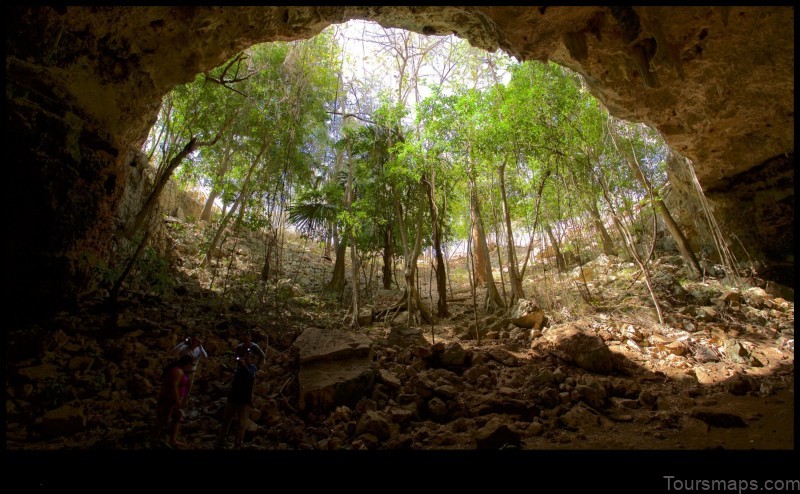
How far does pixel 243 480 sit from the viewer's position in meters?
2.92

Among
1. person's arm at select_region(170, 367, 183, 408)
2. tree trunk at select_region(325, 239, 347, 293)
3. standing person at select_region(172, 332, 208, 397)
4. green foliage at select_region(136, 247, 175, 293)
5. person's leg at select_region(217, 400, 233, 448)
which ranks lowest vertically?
person's leg at select_region(217, 400, 233, 448)

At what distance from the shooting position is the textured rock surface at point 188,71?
14.1ft

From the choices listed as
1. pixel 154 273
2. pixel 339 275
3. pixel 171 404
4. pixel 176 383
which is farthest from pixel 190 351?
pixel 339 275

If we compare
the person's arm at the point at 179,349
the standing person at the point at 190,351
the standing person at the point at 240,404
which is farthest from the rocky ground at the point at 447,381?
the person's arm at the point at 179,349

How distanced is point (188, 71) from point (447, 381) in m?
6.26

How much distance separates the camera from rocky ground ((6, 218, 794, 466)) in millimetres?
3535

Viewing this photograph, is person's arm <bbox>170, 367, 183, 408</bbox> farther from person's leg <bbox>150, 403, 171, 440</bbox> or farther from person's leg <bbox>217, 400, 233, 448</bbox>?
person's leg <bbox>217, 400, 233, 448</bbox>

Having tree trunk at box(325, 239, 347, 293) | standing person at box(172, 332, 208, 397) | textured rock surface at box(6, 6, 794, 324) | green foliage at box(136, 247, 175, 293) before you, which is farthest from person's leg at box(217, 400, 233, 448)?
tree trunk at box(325, 239, 347, 293)

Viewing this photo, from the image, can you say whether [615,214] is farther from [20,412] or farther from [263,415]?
[20,412]

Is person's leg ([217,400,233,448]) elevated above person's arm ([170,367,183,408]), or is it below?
below

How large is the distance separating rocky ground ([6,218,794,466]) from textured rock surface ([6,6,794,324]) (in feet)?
4.01

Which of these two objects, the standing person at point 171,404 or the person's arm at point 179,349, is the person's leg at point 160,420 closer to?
the standing person at point 171,404

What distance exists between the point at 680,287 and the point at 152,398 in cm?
1146

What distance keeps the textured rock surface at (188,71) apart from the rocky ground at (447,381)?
4.01ft
